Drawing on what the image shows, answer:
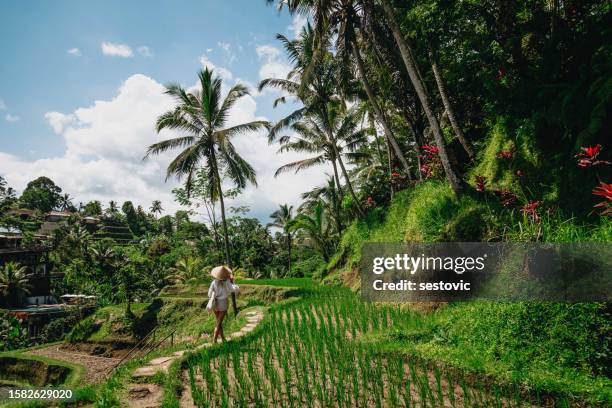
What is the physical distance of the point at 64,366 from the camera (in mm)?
12977

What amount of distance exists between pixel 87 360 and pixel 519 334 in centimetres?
1565

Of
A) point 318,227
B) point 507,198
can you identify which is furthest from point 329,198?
point 507,198

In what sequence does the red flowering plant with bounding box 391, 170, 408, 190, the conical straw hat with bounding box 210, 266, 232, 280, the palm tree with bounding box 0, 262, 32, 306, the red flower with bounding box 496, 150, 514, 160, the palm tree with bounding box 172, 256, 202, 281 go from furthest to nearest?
the palm tree with bounding box 172, 256, 202, 281 < the palm tree with bounding box 0, 262, 32, 306 < the red flowering plant with bounding box 391, 170, 408, 190 < the red flower with bounding box 496, 150, 514, 160 < the conical straw hat with bounding box 210, 266, 232, 280

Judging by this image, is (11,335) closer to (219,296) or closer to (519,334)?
(219,296)

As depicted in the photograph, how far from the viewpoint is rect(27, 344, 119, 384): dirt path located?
1217 centimetres

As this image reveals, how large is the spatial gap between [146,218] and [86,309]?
4633 cm

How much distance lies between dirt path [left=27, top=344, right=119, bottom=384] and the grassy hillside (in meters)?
11.0

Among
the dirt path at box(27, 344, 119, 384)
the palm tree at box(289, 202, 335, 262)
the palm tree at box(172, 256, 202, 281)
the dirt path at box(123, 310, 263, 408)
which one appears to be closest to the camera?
the dirt path at box(123, 310, 263, 408)

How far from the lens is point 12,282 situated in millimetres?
26516

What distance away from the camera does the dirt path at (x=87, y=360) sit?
12.2m

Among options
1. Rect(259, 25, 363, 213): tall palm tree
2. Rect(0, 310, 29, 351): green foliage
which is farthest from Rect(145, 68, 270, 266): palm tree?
Rect(0, 310, 29, 351): green foliage

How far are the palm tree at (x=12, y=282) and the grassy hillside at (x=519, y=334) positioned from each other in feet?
102

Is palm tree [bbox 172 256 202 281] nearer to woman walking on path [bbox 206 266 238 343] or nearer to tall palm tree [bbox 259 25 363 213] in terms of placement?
tall palm tree [bbox 259 25 363 213]

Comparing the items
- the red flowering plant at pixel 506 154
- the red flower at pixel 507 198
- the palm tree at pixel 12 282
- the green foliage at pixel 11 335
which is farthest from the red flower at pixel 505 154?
the palm tree at pixel 12 282
